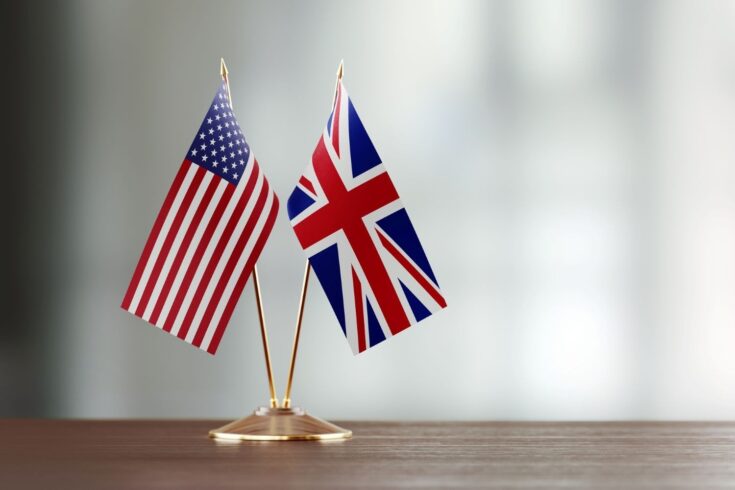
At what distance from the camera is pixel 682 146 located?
3.85 m

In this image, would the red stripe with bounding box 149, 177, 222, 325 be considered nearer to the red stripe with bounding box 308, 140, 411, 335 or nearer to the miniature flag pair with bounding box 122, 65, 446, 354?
the miniature flag pair with bounding box 122, 65, 446, 354

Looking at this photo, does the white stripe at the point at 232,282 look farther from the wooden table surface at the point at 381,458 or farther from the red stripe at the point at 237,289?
the wooden table surface at the point at 381,458

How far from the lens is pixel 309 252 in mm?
1773

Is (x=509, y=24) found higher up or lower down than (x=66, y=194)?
higher up

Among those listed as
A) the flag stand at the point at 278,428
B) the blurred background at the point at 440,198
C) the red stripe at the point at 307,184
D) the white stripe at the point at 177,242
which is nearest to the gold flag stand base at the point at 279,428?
the flag stand at the point at 278,428

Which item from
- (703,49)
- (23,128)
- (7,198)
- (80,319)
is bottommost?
(80,319)

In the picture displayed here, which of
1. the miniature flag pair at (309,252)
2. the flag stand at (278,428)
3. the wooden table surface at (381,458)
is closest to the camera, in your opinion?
the wooden table surface at (381,458)

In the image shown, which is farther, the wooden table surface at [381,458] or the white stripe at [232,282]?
the white stripe at [232,282]

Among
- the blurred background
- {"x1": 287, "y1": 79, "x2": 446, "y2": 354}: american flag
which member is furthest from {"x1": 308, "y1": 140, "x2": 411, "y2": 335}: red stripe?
the blurred background

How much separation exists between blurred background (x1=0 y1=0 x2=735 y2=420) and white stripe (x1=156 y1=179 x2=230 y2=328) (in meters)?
2.00

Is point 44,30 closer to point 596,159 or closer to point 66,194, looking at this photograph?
point 66,194

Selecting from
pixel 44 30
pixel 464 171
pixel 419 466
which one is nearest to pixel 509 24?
pixel 464 171

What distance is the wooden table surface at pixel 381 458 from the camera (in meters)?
1.20

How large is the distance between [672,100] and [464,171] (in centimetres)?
86
